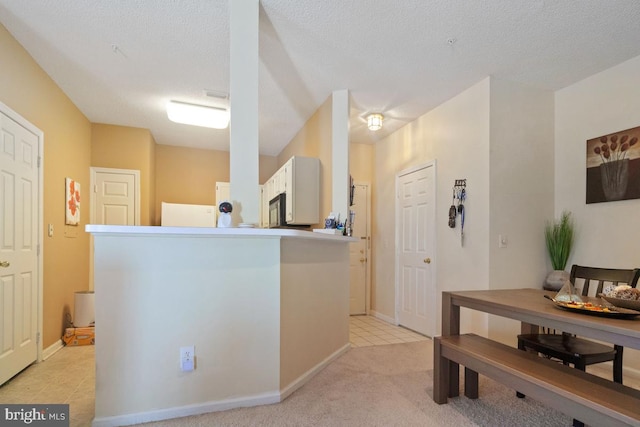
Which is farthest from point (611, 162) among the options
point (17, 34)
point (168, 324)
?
point (17, 34)

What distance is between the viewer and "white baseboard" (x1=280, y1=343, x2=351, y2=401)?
2.24m

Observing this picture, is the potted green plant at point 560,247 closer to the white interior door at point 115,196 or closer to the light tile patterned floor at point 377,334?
the light tile patterned floor at point 377,334

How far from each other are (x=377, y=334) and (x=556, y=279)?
1.93 meters

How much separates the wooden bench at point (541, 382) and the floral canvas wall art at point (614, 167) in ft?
6.07

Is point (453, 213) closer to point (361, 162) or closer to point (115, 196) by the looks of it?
point (361, 162)

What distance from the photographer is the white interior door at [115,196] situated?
4.50 metres

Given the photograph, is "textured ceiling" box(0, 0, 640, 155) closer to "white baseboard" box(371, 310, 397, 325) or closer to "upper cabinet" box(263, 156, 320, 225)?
"upper cabinet" box(263, 156, 320, 225)

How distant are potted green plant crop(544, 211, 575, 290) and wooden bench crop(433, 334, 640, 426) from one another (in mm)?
1410

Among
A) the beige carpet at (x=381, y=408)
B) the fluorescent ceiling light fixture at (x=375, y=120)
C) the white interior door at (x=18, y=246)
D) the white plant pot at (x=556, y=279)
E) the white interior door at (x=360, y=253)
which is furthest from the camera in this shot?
the white interior door at (x=360, y=253)

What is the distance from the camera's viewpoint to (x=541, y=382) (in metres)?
1.54

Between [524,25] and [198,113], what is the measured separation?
3.21m

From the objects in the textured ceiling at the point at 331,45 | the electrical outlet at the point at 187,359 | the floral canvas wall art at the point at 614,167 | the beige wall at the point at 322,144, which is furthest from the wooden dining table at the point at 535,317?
the textured ceiling at the point at 331,45

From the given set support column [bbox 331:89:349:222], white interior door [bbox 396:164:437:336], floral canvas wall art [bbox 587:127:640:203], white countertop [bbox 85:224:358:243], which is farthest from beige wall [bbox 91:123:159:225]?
floral canvas wall art [bbox 587:127:640:203]

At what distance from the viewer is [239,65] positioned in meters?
2.23
